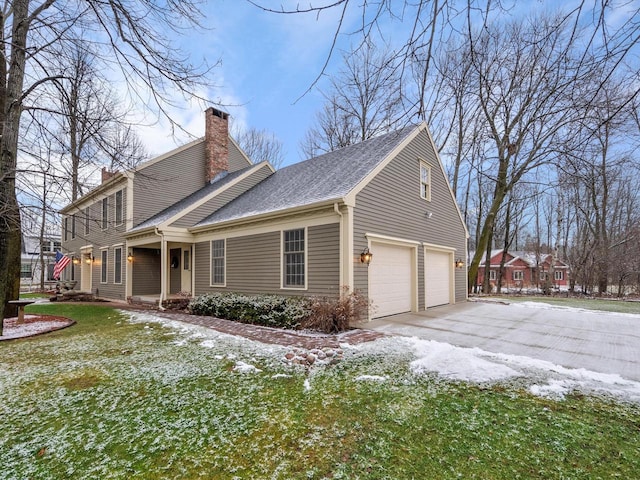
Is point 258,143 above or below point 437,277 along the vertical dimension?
above

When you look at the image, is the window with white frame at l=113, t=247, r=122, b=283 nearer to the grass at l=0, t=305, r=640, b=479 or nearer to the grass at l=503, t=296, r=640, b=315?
the grass at l=0, t=305, r=640, b=479

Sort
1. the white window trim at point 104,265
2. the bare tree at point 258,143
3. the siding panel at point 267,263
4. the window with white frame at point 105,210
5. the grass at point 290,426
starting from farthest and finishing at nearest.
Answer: the bare tree at point 258,143 → the white window trim at point 104,265 → the window with white frame at point 105,210 → the siding panel at point 267,263 → the grass at point 290,426

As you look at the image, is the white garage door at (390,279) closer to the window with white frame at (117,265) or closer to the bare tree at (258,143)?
the window with white frame at (117,265)

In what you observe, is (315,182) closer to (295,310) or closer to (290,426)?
(295,310)

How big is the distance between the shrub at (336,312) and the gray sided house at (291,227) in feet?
1.32

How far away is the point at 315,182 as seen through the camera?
9.85 m

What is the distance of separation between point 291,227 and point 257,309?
2334 millimetres

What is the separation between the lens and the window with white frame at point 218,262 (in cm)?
1104

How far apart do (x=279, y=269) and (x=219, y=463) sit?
→ 6728 millimetres

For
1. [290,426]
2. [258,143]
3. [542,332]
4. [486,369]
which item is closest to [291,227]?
[486,369]

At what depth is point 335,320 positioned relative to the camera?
695 centimetres

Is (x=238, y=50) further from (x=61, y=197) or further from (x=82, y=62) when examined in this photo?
(x=61, y=197)

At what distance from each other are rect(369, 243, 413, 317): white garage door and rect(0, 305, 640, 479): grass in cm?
371

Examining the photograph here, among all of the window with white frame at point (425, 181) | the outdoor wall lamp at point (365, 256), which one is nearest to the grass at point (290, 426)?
the outdoor wall lamp at point (365, 256)
